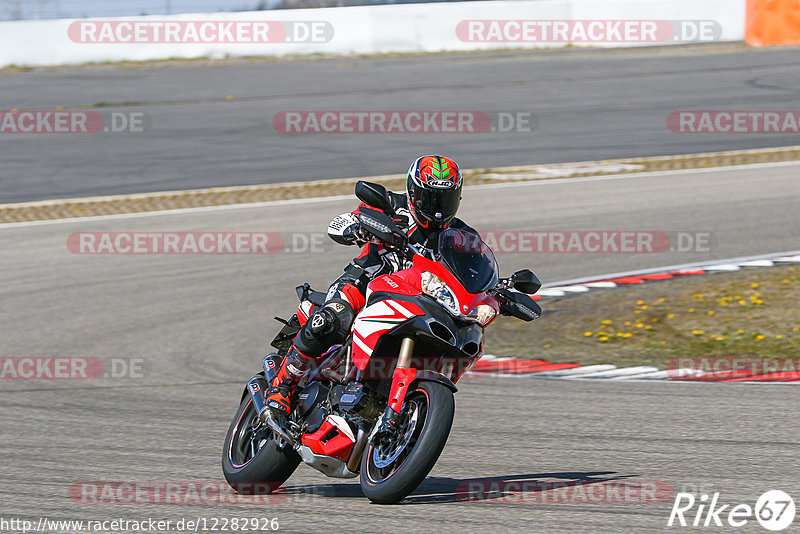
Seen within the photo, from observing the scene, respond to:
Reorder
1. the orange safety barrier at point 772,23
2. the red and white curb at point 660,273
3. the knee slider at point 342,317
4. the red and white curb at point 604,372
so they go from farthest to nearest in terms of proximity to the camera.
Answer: the orange safety barrier at point 772,23, the red and white curb at point 660,273, the red and white curb at point 604,372, the knee slider at point 342,317

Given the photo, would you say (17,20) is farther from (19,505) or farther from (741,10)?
(19,505)

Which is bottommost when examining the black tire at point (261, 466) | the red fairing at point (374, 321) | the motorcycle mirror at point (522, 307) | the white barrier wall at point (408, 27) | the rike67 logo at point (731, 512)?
the rike67 logo at point (731, 512)

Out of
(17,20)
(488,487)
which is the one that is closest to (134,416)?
(488,487)

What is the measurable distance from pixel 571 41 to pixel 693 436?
27.4 meters

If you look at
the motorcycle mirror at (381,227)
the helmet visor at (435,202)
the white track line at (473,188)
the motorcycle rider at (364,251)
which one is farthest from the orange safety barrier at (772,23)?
the motorcycle mirror at (381,227)

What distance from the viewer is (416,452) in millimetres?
5129

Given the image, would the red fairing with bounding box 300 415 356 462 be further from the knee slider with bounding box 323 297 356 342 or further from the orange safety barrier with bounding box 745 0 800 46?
the orange safety barrier with bounding box 745 0 800 46

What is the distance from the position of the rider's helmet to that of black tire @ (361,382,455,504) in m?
0.82

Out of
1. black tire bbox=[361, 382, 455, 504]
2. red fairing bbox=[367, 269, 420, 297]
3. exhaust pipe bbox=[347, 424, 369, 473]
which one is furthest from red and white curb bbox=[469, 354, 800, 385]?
black tire bbox=[361, 382, 455, 504]

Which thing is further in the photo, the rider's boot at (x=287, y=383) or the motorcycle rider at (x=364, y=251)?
the rider's boot at (x=287, y=383)

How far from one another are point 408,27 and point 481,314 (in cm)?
2895

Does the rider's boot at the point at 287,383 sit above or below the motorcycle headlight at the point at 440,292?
below

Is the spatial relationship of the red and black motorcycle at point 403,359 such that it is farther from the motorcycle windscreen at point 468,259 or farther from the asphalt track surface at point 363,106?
the asphalt track surface at point 363,106

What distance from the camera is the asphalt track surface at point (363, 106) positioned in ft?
61.2
